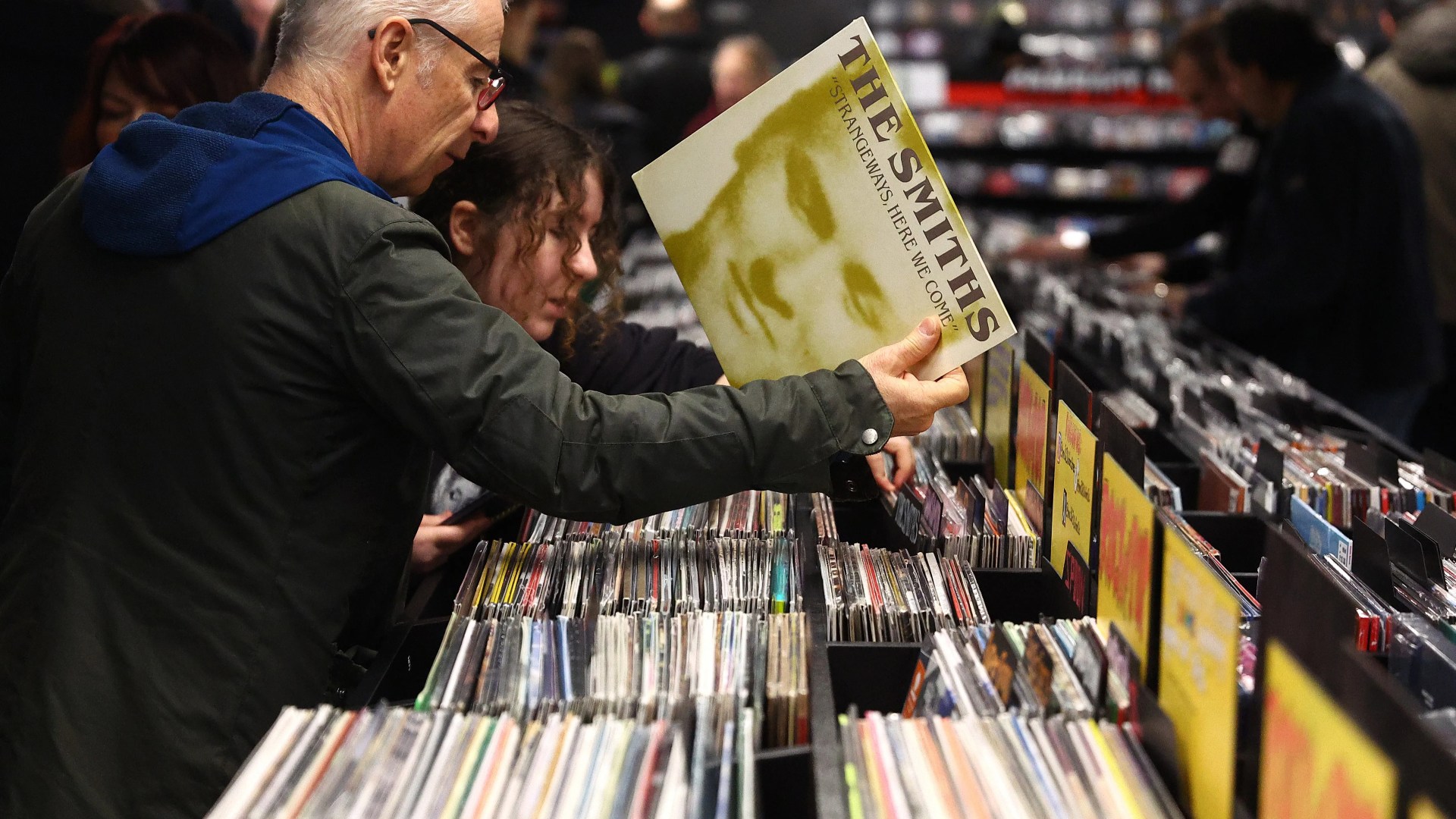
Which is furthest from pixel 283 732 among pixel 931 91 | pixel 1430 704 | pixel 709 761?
pixel 931 91

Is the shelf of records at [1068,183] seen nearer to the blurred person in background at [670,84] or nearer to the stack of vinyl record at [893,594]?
the blurred person in background at [670,84]

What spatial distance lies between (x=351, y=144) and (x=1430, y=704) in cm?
137

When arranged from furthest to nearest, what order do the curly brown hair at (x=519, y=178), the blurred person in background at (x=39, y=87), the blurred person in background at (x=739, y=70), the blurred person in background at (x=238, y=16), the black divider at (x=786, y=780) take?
the blurred person in background at (x=739, y=70) < the blurred person in background at (x=238, y=16) < the blurred person in background at (x=39, y=87) < the curly brown hair at (x=519, y=178) < the black divider at (x=786, y=780)

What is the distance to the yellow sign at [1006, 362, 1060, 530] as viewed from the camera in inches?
65.8

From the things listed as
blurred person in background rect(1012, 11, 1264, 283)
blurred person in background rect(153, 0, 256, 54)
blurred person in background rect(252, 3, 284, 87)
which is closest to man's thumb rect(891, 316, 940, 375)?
blurred person in background rect(252, 3, 284, 87)

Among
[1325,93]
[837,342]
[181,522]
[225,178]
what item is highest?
[1325,93]

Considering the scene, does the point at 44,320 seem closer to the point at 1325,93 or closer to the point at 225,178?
the point at 225,178

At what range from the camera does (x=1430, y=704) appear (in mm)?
1229

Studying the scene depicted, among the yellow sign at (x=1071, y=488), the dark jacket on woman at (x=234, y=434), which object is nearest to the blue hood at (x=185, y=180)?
the dark jacket on woman at (x=234, y=434)

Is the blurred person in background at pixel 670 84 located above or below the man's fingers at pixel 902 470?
above

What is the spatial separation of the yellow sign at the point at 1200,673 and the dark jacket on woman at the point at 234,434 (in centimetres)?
39

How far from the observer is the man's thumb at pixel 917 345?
4.79 feet

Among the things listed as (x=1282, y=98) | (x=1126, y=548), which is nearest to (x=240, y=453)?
(x=1126, y=548)

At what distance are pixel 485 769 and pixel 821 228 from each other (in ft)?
2.71
